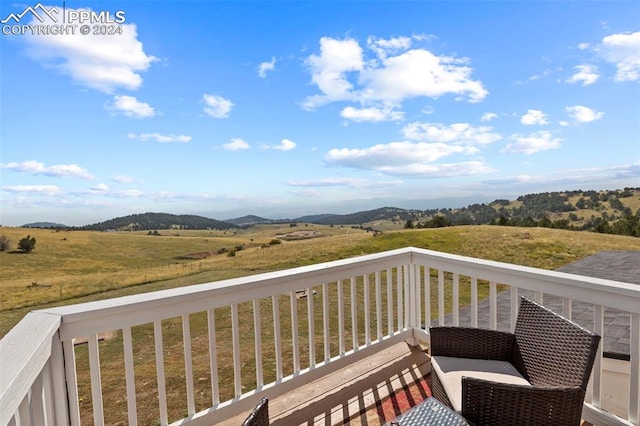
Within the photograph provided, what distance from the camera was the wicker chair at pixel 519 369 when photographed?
1.44 metres

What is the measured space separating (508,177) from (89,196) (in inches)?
582

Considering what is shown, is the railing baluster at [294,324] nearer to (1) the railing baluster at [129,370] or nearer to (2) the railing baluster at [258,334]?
(2) the railing baluster at [258,334]

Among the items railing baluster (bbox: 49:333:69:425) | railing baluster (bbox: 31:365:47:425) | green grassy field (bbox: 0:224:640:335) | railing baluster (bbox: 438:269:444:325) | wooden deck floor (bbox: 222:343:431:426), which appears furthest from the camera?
green grassy field (bbox: 0:224:640:335)

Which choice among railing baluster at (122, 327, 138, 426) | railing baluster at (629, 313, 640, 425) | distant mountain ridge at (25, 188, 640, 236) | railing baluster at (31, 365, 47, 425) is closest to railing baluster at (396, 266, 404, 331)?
Result: railing baluster at (629, 313, 640, 425)

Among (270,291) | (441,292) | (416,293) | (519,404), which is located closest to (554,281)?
(519,404)

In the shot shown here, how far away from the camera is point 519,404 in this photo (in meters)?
1.46

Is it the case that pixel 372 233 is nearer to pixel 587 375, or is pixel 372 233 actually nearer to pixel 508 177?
pixel 508 177

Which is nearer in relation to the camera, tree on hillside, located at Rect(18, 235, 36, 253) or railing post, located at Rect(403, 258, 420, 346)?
railing post, located at Rect(403, 258, 420, 346)

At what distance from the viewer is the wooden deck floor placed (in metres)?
2.36

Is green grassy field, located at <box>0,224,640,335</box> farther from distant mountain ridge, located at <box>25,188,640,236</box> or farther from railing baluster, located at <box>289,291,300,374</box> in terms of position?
railing baluster, located at <box>289,291,300,374</box>

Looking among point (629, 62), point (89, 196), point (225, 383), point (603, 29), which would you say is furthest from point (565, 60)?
point (89, 196)

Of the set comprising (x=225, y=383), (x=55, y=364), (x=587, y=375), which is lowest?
(x=225, y=383)

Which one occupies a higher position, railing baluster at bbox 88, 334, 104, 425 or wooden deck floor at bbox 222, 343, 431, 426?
railing baluster at bbox 88, 334, 104, 425

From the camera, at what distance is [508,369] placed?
1.94m
